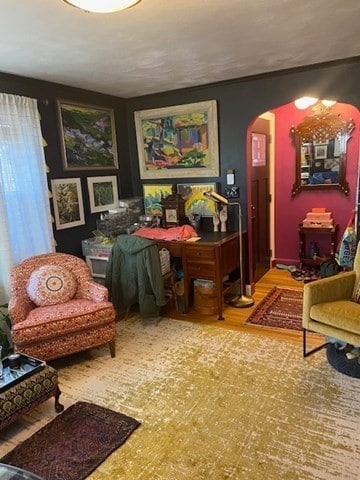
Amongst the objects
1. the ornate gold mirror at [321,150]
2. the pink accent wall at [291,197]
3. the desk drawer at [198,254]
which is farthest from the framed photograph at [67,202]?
the ornate gold mirror at [321,150]

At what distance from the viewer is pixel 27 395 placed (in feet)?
6.97

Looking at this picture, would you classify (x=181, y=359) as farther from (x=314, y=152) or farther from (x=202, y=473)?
(x=314, y=152)

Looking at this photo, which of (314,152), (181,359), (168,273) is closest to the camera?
(181,359)

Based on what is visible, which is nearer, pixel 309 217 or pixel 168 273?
pixel 168 273

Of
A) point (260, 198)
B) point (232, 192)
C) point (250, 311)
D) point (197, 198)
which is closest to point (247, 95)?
point (232, 192)

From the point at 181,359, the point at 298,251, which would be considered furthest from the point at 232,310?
the point at 298,251

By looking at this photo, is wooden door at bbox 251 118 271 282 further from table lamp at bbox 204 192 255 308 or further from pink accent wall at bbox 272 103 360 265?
table lamp at bbox 204 192 255 308

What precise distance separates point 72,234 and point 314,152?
133 inches

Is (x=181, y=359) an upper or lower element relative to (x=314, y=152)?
lower

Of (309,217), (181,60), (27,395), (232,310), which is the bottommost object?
(232,310)

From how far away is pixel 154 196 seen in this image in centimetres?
459

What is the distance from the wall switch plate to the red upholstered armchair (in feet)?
6.07

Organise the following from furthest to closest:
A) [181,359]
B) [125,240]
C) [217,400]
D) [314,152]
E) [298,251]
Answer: [298,251]
[314,152]
[125,240]
[181,359]
[217,400]

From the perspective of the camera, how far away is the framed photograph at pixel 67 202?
3.65 metres
